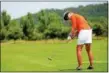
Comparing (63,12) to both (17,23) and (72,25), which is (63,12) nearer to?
(72,25)

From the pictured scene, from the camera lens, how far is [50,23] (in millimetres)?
15750

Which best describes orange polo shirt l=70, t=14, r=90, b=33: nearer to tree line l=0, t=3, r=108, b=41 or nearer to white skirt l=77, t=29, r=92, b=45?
white skirt l=77, t=29, r=92, b=45

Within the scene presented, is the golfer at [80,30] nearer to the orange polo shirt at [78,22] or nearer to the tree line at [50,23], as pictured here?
the orange polo shirt at [78,22]

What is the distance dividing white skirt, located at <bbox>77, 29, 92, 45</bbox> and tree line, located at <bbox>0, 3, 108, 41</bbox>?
84 cm

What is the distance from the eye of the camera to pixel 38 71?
12.1m

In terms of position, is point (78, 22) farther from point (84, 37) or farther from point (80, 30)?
point (84, 37)

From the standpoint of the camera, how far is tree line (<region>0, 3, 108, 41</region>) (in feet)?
44.5

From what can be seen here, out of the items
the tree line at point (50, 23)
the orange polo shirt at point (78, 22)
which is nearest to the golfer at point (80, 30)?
the orange polo shirt at point (78, 22)

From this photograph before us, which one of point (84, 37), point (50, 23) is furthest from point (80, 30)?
point (50, 23)

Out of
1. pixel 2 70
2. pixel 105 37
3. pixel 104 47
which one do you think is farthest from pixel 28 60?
pixel 104 47

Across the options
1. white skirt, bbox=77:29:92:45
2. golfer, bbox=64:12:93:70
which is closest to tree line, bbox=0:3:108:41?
golfer, bbox=64:12:93:70

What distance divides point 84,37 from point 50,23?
13.6 feet

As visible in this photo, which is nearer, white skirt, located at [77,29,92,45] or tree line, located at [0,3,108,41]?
white skirt, located at [77,29,92,45]

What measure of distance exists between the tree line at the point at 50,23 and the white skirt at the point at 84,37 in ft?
2.75
